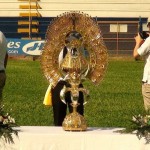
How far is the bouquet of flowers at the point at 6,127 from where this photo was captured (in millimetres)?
5848

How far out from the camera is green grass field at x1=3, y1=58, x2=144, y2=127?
1222 centimetres

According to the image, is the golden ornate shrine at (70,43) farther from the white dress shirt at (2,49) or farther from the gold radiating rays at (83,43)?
the white dress shirt at (2,49)

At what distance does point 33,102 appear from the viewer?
1529cm

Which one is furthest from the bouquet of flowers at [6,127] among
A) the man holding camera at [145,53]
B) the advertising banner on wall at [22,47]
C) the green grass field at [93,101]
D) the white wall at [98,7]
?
the white wall at [98,7]

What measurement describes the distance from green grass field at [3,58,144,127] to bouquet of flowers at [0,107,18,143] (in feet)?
7.24

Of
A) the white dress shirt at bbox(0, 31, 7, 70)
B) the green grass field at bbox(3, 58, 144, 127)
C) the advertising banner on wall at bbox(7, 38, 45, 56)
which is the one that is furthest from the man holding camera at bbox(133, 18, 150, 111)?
the advertising banner on wall at bbox(7, 38, 45, 56)

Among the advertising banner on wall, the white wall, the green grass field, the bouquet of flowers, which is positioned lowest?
the green grass field

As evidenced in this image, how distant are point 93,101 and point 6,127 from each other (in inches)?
380

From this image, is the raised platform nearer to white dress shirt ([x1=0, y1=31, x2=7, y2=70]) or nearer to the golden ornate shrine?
the golden ornate shrine

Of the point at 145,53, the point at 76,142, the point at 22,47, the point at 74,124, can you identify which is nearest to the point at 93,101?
the point at 145,53

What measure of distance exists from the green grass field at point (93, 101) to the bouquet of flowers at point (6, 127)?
2.21m

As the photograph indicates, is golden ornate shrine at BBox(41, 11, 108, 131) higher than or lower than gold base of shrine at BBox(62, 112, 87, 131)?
higher

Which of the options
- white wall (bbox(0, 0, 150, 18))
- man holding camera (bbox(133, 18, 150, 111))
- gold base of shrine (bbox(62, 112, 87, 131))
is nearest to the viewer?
gold base of shrine (bbox(62, 112, 87, 131))

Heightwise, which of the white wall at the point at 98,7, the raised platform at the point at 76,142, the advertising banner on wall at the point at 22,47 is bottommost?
the raised platform at the point at 76,142
